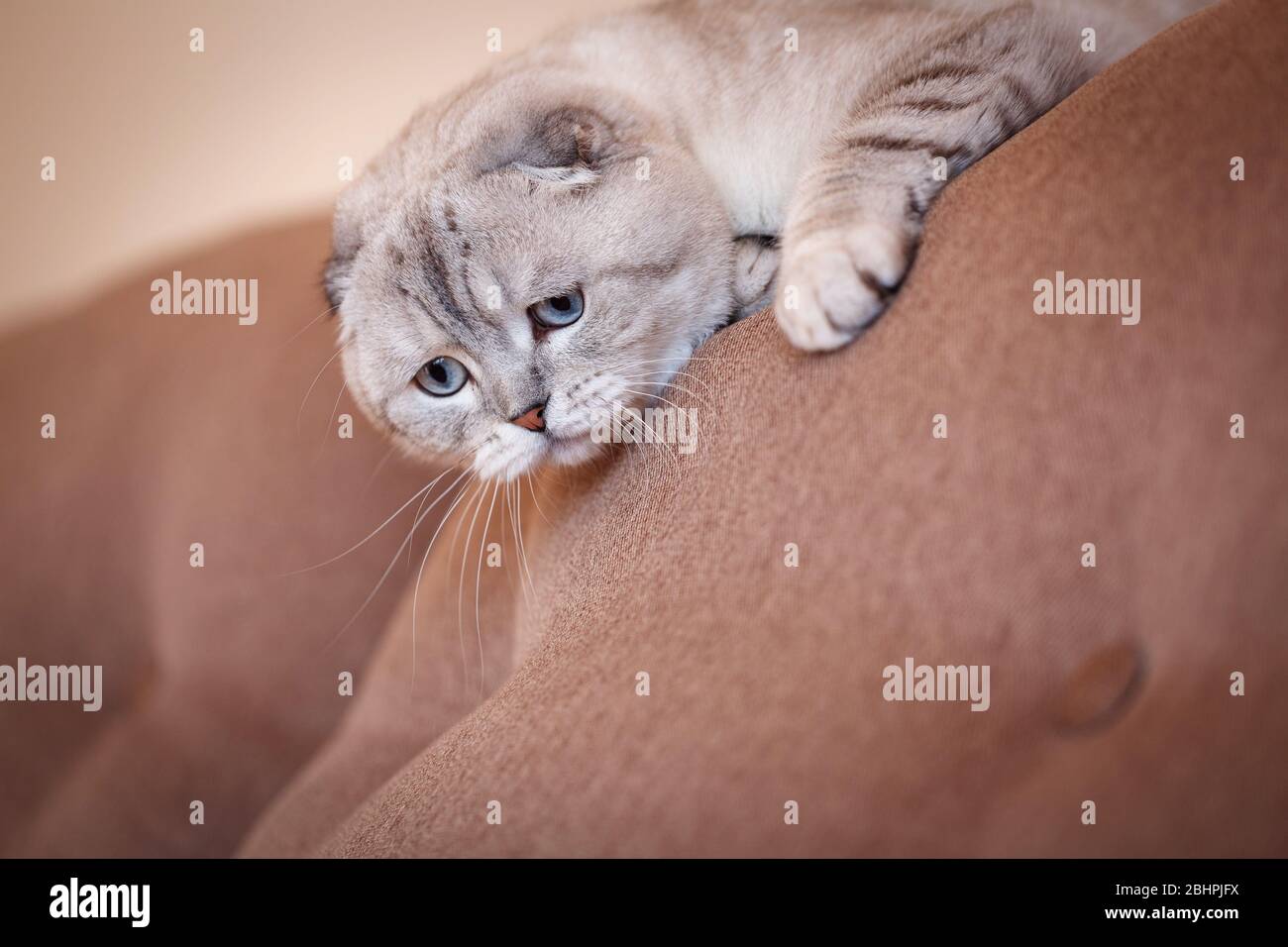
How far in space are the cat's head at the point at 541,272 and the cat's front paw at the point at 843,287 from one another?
30cm

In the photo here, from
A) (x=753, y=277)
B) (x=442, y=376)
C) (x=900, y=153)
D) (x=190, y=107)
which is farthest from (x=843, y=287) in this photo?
(x=190, y=107)

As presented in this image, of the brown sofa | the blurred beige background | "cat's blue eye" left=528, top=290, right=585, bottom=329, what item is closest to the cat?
"cat's blue eye" left=528, top=290, right=585, bottom=329

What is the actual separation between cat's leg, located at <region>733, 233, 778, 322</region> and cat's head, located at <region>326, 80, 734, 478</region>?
2 centimetres

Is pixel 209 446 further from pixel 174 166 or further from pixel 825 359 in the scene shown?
pixel 825 359

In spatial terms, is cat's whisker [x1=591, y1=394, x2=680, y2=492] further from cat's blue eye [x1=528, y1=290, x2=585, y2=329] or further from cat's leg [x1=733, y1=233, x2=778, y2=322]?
cat's leg [x1=733, y1=233, x2=778, y2=322]

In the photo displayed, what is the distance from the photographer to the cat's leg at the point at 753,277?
1.22 metres

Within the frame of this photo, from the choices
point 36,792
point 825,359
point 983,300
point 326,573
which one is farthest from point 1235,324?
point 36,792

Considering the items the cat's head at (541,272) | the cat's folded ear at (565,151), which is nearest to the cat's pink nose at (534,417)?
the cat's head at (541,272)

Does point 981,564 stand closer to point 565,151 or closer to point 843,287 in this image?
point 843,287

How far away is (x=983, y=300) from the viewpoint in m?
0.71

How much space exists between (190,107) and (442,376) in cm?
168

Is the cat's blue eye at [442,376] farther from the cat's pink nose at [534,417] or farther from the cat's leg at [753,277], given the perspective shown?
the cat's leg at [753,277]

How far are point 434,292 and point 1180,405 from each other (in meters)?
0.91

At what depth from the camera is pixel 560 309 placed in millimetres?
1157
